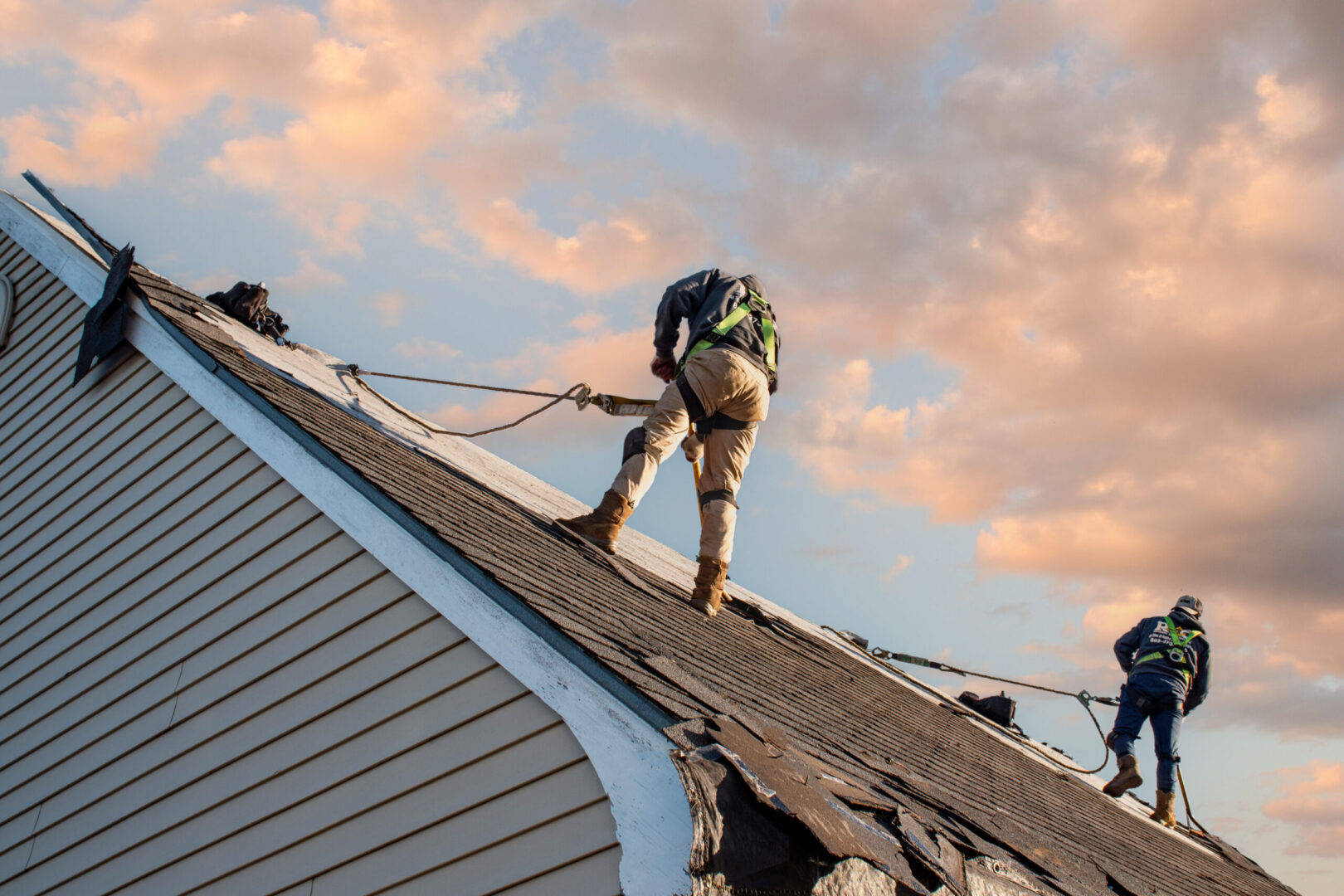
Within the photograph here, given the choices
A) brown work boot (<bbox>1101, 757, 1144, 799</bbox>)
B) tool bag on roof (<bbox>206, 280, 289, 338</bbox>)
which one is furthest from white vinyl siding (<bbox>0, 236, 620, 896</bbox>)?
brown work boot (<bbox>1101, 757, 1144, 799</bbox>)

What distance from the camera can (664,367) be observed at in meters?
6.12

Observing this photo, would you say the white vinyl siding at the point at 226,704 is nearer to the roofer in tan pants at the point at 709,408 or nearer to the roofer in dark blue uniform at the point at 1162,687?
the roofer in tan pants at the point at 709,408

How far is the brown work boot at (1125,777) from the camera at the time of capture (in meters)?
8.29

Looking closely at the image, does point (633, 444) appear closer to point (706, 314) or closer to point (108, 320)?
point (706, 314)

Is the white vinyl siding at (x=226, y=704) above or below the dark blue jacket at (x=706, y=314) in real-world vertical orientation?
below

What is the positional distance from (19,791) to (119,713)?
85 centimetres

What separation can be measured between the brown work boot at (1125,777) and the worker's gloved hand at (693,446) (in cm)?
498

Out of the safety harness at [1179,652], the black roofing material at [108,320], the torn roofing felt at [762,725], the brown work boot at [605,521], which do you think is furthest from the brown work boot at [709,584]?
the safety harness at [1179,652]

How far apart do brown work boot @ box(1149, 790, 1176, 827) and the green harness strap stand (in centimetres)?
599

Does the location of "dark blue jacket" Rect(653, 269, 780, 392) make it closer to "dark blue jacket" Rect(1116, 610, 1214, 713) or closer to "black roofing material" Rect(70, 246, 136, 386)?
"black roofing material" Rect(70, 246, 136, 386)

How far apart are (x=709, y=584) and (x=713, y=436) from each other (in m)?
0.94

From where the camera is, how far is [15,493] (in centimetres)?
600

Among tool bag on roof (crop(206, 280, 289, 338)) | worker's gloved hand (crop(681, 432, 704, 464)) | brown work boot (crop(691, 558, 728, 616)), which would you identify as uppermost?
tool bag on roof (crop(206, 280, 289, 338))

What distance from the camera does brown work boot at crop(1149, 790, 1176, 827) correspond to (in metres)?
8.97
